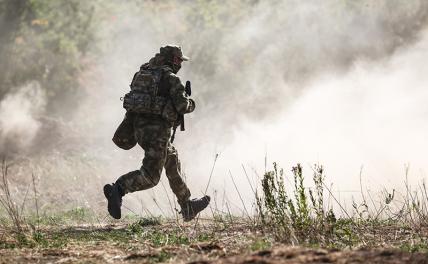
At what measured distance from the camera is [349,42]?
1761cm

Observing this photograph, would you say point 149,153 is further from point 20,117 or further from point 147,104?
point 20,117

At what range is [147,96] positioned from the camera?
6.21 meters

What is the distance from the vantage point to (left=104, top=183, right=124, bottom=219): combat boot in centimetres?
598

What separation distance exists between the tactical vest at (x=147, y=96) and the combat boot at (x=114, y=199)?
83 cm

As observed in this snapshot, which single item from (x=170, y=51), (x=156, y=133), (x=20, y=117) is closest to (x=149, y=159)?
(x=156, y=133)

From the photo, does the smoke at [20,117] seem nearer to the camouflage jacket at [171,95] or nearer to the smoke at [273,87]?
the smoke at [273,87]

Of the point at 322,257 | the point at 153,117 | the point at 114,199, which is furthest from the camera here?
the point at 153,117

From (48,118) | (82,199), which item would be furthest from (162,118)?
(48,118)

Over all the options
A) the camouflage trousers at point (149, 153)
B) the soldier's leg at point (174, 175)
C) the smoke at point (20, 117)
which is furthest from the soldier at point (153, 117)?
the smoke at point (20, 117)

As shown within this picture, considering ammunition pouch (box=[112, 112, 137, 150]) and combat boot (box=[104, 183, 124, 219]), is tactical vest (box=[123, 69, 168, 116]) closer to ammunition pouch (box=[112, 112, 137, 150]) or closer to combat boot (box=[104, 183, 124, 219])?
ammunition pouch (box=[112, 112, 137, 150])

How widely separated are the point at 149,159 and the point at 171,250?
232 centimetres

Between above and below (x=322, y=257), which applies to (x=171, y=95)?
above

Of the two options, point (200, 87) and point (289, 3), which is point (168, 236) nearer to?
point (200, 87)

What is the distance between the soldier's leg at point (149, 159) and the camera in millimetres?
6125
